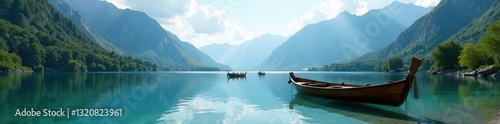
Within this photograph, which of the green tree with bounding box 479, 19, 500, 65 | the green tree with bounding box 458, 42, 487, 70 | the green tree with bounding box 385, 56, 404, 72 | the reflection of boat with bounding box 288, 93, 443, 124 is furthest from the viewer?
the green tree with bounding box 385, 56, 404, 72

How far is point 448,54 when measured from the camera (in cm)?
11600

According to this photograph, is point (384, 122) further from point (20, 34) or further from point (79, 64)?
point (20, 34)

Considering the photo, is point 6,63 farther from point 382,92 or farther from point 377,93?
point 382,92

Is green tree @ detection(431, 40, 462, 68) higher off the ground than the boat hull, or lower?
higher

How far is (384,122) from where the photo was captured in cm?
2064

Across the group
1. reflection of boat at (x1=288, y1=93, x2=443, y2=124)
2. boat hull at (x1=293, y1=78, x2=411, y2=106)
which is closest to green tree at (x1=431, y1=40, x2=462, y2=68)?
reflection of boat at (x1=288, y1=93, x2=443, y2=124)

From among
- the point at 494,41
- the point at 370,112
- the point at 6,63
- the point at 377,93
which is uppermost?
the point at 494,41

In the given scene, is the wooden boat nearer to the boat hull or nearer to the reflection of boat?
the boat hull

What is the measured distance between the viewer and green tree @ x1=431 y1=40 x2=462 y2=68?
11575cm

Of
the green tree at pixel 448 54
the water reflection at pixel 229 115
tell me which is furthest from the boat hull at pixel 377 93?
the green tree at pixel 448 54

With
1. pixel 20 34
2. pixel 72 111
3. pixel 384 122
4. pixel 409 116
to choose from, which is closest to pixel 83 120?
pixel 72 111

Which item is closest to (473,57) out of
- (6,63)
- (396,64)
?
(396,64)

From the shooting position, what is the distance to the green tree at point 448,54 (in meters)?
116

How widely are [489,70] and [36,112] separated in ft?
315
